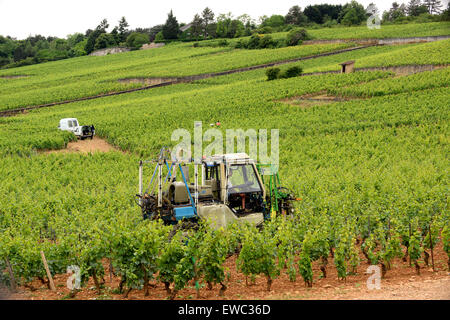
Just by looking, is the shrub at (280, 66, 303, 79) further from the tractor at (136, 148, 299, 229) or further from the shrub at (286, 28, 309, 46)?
the tractor at (136, 148, 299, 229)

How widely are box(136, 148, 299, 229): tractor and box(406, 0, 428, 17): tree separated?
124847 mm

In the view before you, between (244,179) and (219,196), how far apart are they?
0.89 m

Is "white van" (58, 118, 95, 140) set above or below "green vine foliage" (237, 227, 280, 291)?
below

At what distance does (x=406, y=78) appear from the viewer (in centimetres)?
5178

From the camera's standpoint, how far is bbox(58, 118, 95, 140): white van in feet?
139

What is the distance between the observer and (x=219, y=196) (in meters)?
13.9

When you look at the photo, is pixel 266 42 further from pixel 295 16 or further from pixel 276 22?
pixel 295 16

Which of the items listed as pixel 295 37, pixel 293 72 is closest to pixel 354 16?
pixel 295 37

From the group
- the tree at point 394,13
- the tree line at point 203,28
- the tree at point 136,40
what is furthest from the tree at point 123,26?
the tree at point 394,13

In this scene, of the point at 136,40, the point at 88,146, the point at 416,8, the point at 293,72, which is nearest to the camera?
the point at 88,146

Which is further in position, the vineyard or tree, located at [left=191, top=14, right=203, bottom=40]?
tree, located at [left=191, top=14, right=203, bottom=40]

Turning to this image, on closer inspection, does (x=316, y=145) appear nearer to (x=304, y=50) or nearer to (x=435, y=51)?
(x=435, y=51)

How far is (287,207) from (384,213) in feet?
9.17

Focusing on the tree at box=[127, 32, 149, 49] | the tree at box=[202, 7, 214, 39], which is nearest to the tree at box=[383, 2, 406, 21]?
the tree at box=[202, 7, 214, 39]
